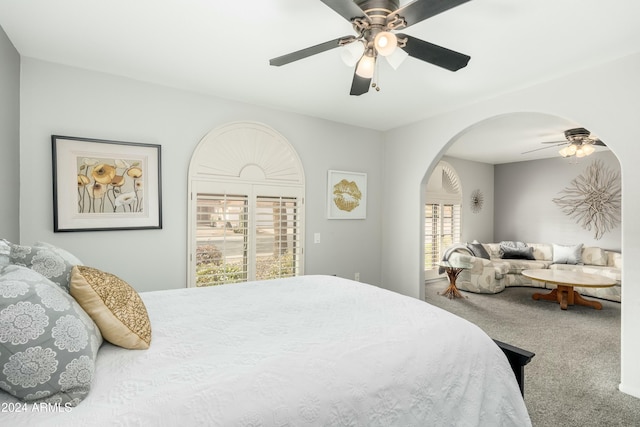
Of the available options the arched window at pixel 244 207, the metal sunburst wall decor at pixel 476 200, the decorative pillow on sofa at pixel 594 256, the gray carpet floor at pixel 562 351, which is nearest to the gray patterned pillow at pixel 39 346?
the arched window at pixel 244 207

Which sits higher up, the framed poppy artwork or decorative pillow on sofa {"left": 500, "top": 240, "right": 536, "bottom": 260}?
the framed poppy artwork

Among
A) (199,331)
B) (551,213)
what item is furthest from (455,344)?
(551,213)

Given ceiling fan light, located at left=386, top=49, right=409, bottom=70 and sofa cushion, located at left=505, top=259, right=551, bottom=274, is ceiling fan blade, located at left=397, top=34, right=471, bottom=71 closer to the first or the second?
ceiling fan light, located at left=386, top=49, right=409, bottom=70

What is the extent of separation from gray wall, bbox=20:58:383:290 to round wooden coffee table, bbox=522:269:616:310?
2.88 meters

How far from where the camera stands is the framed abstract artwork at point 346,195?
3.99 meters

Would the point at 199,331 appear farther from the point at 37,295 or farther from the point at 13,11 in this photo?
the point at 13,11

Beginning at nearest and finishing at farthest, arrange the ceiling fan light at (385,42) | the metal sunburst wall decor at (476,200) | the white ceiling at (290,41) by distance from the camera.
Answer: the ceiling fan light at (385,42) < the white ceiling at (290,41) < the metal sunburst wall decor at (476,200)

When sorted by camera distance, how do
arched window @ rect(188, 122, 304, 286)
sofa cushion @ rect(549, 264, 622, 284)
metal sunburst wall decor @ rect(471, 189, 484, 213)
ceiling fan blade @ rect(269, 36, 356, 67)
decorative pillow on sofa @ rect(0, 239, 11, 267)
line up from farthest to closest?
1. metal sunburst wall decor @ rect(471, 189, 484, 213)
2. sofa cushion @ rect(549, 264, 622, 284)
3. arched window @ rect(188, 122, 304, 286)
4. ceiling fan blade @ rect(269, 36, 356, 67)
5. decorative pillow on sofa @ rect(0, 239, 11, 267)

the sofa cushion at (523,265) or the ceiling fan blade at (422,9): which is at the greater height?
the ceiling fan blade at (422,9)

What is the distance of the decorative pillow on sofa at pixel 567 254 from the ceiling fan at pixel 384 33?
18.0 ft

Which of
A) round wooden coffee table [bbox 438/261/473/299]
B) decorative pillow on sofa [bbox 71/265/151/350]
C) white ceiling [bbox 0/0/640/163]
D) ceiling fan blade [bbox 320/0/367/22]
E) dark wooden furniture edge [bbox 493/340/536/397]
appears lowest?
round wooden coffee table [bbox 438/261/473/299]

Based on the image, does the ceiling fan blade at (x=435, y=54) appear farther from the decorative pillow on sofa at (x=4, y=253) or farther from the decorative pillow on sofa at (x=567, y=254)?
the decorative pillow on sofa at (x=567, y=254)

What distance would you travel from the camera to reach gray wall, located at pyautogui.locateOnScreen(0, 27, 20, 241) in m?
2.08

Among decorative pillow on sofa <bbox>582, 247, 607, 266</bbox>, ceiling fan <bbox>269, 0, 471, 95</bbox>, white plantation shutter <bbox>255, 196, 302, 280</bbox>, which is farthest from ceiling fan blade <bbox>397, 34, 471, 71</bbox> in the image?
decorative pillow on sofa <bbox>582, 247, 607, 266</bbox>
